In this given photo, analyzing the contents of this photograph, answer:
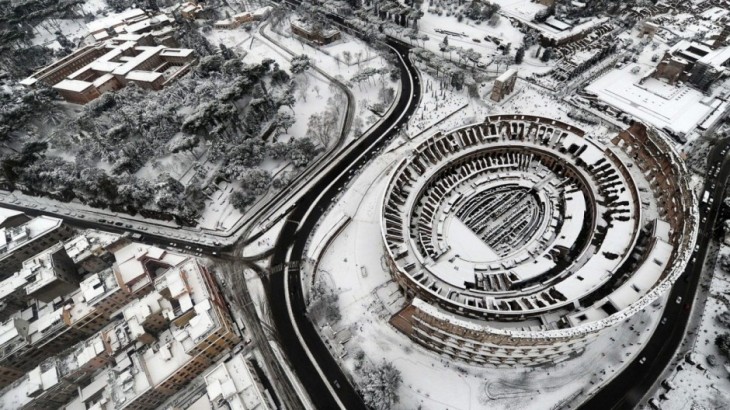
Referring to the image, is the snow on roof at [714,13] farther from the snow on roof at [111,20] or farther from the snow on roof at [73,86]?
the snow on roof at [111,20]

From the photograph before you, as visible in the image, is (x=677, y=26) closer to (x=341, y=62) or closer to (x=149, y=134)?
(x=341, y=62)

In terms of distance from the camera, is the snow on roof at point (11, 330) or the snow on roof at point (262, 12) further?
the snow on roof at point (262, 12)

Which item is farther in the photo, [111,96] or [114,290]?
[111,96]

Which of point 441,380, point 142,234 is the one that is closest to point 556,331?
point 441,380

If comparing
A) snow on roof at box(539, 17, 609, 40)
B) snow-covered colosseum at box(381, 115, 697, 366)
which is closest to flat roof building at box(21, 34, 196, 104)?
snow-covered colosseum at box(381, 115, 697, 366)

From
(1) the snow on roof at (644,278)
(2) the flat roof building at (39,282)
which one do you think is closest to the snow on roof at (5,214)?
(2) the flat roof building at (39,282)

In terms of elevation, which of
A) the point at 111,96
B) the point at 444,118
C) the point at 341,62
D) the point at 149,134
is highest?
the point at 111,96

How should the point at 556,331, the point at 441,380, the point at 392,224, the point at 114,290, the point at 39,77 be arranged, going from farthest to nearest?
the point at 39,77
the point at 392,224
the point at 114,290
the point at 441,380
the point at 556,331
